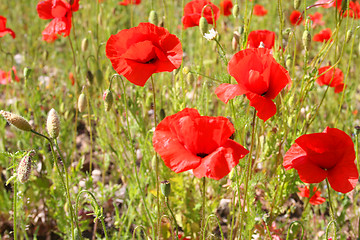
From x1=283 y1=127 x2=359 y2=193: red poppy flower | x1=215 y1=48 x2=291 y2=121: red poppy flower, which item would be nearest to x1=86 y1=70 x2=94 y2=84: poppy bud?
x1=215 y1=48 x2=291 y2=121: red poppy flower

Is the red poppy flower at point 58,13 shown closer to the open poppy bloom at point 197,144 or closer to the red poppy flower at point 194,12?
→ the red poppy flower at point 194,12

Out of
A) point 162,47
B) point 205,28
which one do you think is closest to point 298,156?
point 162,47

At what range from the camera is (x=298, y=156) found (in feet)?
3.52

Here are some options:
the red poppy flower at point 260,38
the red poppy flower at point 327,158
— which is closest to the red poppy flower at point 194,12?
the red poppy flower at point 260,38

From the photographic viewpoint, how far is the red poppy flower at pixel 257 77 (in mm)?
1000

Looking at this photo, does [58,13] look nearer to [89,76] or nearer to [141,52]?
[89,76]

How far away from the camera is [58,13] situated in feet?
5.31

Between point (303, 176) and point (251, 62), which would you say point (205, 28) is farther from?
point (303, 176)

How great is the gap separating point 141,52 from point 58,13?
0.69 m

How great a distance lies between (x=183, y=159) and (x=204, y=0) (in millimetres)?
829

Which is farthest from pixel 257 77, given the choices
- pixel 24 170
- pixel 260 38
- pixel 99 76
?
pixel 99 76

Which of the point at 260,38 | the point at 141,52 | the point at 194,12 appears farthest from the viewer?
the point at 194,12

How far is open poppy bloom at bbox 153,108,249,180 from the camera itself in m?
0.94

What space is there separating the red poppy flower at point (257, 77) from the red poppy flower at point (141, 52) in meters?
0.17
